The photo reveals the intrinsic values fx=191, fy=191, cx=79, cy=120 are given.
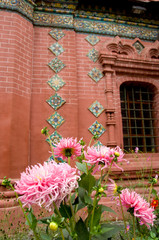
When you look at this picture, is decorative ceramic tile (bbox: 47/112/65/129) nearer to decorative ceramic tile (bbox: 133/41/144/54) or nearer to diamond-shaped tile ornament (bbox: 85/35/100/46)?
diamond-shaped tile ornament (bbox: 85/35/100/46)

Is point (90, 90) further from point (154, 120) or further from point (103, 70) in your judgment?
point (154, 120)

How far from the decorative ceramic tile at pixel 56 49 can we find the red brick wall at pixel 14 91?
1.59 feet

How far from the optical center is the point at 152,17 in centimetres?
516

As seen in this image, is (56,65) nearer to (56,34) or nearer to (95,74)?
(56,34)

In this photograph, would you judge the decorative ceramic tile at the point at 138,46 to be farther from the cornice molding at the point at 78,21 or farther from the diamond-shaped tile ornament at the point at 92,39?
the diamond-shaped tile ornament at the point at 92,39

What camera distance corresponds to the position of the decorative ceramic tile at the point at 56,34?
14.1 ft

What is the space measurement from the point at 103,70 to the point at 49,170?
158 inches

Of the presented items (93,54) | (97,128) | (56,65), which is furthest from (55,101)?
(93,54)

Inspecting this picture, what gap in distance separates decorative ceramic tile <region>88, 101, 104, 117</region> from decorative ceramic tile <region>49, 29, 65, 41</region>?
1691 mm

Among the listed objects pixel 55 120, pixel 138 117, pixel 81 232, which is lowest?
pixel 81 232

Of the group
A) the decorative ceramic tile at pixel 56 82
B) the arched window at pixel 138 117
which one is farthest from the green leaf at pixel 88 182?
the arched window at pixel 138 117

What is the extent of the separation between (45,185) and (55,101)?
11.0ft

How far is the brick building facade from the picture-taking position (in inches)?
137

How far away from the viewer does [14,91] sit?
3.47 meters
